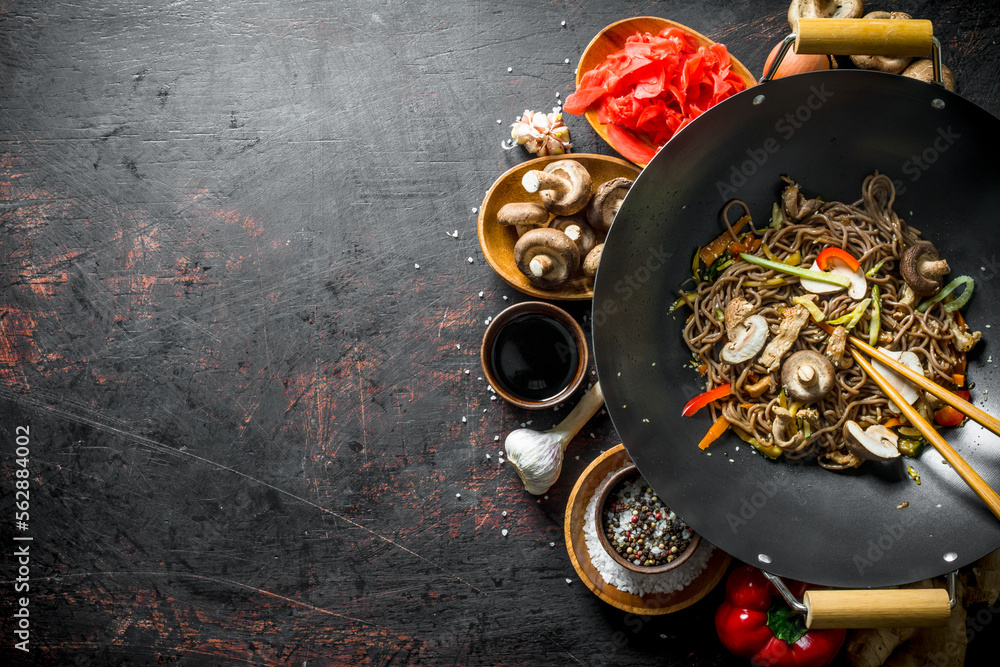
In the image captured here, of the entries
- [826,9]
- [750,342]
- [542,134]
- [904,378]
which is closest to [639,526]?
[750,342]

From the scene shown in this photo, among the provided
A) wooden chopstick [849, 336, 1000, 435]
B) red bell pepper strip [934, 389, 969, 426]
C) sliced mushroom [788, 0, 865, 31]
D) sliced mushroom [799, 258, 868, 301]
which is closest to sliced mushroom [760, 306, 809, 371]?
sliced mushroom [799, 258, 868, 301]

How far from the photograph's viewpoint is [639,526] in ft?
7.74

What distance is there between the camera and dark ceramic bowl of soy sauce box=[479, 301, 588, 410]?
2.46 metres

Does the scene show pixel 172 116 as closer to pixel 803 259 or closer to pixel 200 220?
pixel 200 220

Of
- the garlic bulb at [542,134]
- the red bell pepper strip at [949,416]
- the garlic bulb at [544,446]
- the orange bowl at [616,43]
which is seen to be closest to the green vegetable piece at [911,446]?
the red bell pepper strip at [949,416]

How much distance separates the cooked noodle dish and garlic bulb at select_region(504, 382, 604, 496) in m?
0.47

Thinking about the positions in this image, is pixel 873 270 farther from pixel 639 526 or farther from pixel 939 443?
pixel 639 526

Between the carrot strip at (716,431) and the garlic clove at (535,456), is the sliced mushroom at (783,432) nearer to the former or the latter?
the carrot strip at (716,431)

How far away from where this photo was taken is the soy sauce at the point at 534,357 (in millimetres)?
2480

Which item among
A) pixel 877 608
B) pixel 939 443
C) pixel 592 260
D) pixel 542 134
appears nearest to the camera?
pixel 877 608

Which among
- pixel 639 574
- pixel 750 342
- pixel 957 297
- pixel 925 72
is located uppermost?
Result: pixel 925 72

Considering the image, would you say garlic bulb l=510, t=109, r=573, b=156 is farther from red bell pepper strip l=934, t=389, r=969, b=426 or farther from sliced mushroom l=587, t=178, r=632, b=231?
red bell pepper strip l=934, t=389, r=969, b=426

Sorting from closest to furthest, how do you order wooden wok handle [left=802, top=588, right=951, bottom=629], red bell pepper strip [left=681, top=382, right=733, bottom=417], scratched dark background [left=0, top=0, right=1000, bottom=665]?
wooden wok handle [left=802, top=588, right=951, bottom=629] → red bell pepper strip [left=681, top=382, right=733, bottom=417] → scratched dark background [left=0, top=0, right=1000, bottom=665]

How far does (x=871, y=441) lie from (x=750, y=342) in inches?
23.5
